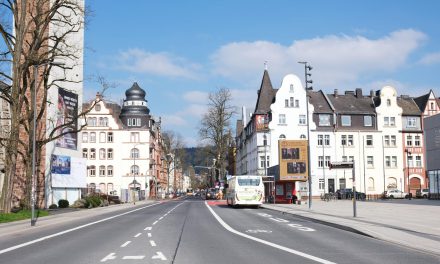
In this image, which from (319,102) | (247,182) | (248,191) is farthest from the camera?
(319,102)

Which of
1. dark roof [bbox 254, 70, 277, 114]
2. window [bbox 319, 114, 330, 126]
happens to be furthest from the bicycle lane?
dark roof [bbox 254, 70, 277, 114]

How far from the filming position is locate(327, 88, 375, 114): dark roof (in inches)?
3268

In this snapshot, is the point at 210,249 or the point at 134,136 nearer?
the point at 210,249

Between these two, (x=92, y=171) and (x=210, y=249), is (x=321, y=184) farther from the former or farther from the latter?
(x=210, y=249)

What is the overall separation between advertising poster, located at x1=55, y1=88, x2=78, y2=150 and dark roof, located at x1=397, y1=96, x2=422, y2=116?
53.7m

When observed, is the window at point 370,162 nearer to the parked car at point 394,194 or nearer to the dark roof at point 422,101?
the parked car at point 394,194

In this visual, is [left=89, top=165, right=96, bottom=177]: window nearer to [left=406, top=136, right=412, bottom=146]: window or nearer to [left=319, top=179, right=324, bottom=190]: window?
[left=319, top=179, right=324, bottom=190]: window

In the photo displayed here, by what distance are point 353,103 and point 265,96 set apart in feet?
47.7

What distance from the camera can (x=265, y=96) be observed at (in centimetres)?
8544

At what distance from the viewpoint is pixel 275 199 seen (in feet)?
179

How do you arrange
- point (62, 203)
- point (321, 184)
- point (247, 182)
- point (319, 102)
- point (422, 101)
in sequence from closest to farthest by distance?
point (247, 182)
point (62, 203)
point (321, 184)
point (319, 102)
point (422, 101)

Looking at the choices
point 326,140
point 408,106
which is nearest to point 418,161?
point 408,106

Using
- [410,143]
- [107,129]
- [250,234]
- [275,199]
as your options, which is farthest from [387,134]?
[250,234]

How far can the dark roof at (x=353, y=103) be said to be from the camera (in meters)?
83.0
